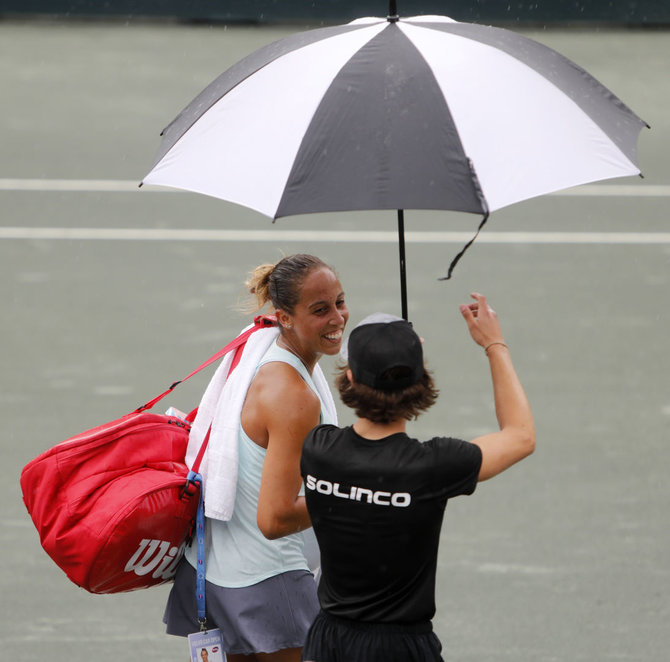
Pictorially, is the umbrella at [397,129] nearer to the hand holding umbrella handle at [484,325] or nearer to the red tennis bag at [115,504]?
the hand holding umbrella handle at [484,325]

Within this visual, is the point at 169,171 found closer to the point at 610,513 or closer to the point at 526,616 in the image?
the point at 526,616

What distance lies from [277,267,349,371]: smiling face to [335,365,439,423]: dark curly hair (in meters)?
0.54

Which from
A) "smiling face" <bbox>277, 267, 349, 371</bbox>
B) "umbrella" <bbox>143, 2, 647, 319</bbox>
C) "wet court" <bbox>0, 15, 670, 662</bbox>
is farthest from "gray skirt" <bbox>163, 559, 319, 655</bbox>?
"wet court" <bbox>0, 15, 670, 662</bbox>

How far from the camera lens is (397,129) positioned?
12.0 ft

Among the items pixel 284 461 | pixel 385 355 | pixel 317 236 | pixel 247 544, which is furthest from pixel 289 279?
pixel 317 236

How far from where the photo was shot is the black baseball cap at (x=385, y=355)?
3293 mm

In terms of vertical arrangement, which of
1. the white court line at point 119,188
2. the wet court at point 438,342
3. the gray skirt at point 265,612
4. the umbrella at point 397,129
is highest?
the umbrella at point 397,129

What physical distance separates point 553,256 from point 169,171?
7676 millimetres

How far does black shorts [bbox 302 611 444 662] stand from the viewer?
10.9ft

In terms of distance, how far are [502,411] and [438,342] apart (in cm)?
587

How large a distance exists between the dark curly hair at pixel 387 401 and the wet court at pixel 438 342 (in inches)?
35.7

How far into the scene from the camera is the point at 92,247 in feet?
37.4

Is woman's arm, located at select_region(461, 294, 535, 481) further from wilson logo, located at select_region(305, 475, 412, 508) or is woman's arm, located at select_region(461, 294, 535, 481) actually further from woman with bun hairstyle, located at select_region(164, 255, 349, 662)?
woman with bun hairstyle, located at select_region(164, 255, 349, 662)

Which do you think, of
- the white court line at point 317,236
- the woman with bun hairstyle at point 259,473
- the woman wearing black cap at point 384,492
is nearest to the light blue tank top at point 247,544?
the woman with bun hairstyle at point 259,473
